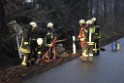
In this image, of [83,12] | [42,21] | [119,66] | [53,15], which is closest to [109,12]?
[83,12]

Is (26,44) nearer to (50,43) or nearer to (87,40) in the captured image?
(50,43)

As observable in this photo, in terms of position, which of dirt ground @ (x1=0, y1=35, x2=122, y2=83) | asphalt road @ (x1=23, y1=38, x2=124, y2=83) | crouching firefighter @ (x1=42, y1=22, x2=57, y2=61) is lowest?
asphalt road @ (x1=23, y1=38, x2=124, y2=83)

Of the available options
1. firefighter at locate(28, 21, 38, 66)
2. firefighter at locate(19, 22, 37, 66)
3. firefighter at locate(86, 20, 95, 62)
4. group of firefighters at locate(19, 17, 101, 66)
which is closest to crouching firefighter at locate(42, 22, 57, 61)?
group of firefighters at locate(19, 17, 101, 66)

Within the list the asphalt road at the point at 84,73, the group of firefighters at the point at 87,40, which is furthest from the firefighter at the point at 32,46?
the group of firefighters at the point at 87,40

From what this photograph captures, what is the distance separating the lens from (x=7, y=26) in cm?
1788

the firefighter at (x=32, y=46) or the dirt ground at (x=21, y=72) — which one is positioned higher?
the firefighter at (x=32, y=46)

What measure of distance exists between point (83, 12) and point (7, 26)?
18551 millimetres

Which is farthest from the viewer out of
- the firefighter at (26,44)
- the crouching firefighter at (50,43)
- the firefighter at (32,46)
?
the crouching firefighter at (50,43)

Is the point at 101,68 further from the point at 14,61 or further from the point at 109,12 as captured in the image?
the point at 109,12

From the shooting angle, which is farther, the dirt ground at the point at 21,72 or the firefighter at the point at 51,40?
the firefighter at the point at 51,40

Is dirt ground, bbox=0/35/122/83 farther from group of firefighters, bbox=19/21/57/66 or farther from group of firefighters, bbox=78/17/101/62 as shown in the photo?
group of firefighters, bbox=78/17/101/62

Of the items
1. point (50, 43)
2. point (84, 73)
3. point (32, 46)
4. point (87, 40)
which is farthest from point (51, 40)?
point (84, 73)

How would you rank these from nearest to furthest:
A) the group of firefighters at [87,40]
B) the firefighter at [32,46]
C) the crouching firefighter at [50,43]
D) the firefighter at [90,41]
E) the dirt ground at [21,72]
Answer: the dirt ground at [21,72]
the firefighter at [32,46]
the firefighter at [90,41]
the group of firefighters at [87,40]
the crouching firefighter at [50,43]

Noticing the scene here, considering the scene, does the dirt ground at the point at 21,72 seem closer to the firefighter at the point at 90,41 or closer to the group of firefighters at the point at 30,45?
the group of firefighters at the point at 30,45
